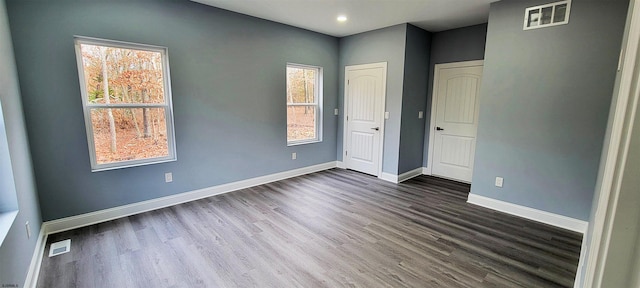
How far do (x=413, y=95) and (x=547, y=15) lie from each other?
1.98 m

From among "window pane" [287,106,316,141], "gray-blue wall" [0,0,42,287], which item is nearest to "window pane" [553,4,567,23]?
"window pane" [287,106,316,141]

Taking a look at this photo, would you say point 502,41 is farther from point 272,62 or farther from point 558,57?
point 272,62

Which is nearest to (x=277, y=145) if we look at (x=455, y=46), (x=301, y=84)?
(x=301, y=84)

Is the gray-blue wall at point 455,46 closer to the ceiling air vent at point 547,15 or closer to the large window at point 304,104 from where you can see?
the ceiling air vent at point 547,15

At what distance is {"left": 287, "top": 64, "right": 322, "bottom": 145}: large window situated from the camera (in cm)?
475

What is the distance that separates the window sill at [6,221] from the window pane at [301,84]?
3.47 meters

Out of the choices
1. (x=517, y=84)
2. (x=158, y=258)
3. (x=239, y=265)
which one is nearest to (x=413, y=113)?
(x=517, y=84)

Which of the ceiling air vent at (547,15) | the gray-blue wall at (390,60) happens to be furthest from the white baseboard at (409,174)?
the ceiling air vent at (547,15)

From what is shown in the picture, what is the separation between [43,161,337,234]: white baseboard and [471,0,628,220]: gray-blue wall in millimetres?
3213

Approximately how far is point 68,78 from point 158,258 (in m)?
2.03

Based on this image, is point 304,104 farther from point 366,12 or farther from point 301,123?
point 366,12

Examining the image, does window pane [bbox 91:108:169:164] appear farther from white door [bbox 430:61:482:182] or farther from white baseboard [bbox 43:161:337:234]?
white door [bbox 430:61:482:182]

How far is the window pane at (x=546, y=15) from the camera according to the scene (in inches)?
116

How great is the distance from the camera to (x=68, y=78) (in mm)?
2721
